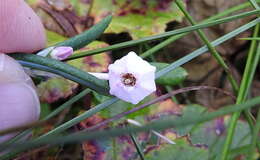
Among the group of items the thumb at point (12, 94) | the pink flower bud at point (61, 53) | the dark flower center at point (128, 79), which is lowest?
the thumb at point (12, 94)

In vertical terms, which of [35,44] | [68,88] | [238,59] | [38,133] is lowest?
[38,133]

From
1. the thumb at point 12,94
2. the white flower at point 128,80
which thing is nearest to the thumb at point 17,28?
the thumb at point 12,94

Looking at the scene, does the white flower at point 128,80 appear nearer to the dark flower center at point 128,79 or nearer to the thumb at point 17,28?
the dark flower center at point 128,79

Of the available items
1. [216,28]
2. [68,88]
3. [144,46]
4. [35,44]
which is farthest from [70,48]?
[216,28]

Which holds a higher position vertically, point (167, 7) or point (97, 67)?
point (167, 7)

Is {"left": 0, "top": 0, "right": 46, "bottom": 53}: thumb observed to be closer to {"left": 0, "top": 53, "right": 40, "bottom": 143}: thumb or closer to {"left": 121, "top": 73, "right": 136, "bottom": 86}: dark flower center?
{"left": 0, "top": 53, "right": 40, "bottom": 143}: thumb

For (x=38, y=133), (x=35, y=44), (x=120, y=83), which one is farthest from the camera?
(x=38, y=133)

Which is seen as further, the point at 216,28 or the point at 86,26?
the point at 216,28

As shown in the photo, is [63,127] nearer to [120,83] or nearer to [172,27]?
[120,83]
